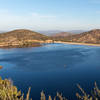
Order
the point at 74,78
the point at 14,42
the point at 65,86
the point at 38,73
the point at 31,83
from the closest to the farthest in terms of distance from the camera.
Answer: the point at 65,86 → the point at 31,83 → the point at 74,78 → the point at 38,73 → the point at 14,42

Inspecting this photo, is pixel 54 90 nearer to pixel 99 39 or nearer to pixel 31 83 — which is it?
pixel 31 83

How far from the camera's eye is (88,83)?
43281 millimetres

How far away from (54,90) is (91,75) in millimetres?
19138

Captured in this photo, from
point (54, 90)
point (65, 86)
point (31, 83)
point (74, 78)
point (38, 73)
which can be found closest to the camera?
point (54, 90)

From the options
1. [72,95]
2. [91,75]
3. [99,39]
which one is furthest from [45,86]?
[99,39]

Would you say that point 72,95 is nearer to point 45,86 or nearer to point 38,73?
point 45,86

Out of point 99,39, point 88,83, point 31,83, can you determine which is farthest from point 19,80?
point 99,39

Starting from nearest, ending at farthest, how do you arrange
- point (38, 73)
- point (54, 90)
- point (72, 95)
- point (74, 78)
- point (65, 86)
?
point (72, 95)
point (54, 90)
point (65, 86)
point (74, 78)
point (38, 73)

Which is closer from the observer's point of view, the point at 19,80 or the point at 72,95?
the point at 72,95

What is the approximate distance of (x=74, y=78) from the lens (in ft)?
160

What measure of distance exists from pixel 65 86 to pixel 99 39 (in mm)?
172404

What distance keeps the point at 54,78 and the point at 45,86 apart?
782 cm

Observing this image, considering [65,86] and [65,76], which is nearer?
[65,86]

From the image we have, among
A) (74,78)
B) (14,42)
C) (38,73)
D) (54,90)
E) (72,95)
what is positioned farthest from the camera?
(14,42)
